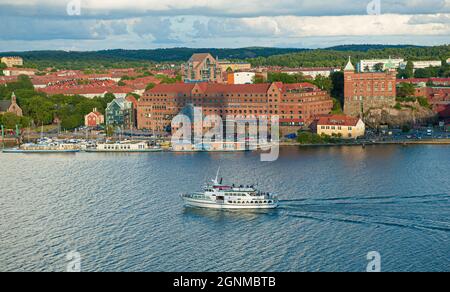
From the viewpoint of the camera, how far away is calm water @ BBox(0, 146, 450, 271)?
1203 centimetres

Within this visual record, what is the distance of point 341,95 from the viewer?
3222 cm

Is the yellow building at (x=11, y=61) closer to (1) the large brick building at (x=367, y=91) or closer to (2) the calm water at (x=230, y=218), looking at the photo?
(1) the large brick building at (x=367, y=91)

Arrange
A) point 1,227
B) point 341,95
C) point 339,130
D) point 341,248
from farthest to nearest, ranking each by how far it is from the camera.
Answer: point 341,95
point 339,130
point 1,227
point 341,248

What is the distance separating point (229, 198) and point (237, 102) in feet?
46.1

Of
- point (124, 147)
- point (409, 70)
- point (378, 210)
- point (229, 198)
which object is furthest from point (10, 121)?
point (409, 70)

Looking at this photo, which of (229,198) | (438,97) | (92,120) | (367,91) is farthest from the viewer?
(438,97)

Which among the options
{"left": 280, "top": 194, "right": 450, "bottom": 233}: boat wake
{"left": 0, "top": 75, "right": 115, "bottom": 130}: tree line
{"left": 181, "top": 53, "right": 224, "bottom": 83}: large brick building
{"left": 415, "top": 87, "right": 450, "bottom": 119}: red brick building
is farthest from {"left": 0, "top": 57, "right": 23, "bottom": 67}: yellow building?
{"left": 280, "top": 194, "right": 450, "bottom": 233}: boat wake

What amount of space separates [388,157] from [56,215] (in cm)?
1049

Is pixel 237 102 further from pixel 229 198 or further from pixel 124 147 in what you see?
pixel 229 198

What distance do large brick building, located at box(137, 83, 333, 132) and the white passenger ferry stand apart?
12.9 m

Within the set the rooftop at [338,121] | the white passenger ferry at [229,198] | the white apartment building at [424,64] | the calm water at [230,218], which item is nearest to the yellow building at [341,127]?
the rooftop at [338,121]

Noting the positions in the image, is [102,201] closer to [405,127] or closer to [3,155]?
[3,155]

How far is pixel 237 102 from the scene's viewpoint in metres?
29.6
